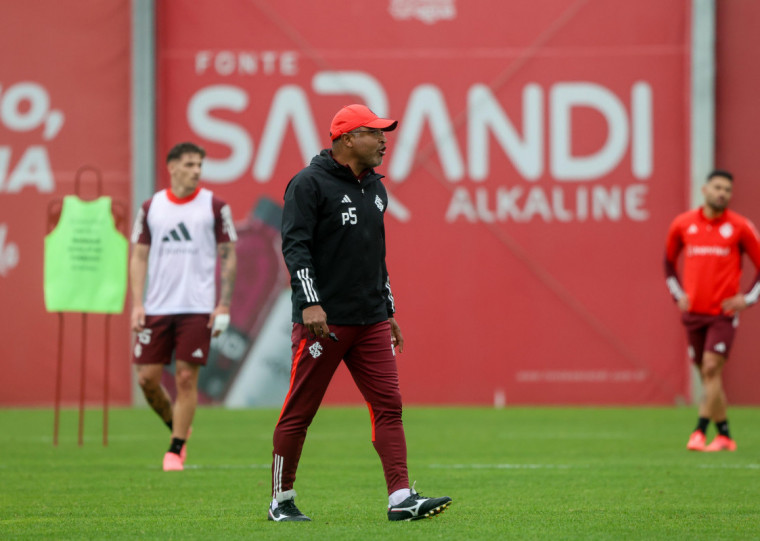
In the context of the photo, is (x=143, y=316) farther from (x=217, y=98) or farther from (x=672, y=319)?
(x=672, y=319)

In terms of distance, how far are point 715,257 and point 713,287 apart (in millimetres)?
247

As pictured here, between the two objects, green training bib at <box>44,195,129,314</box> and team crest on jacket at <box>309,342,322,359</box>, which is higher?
green training bib at <box>44,195,129,314</box>

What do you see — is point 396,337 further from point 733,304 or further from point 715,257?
point 715,257

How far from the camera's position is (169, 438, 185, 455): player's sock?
8.68m

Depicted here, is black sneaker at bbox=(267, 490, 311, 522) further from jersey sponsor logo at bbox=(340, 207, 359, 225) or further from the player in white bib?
the player in white bib

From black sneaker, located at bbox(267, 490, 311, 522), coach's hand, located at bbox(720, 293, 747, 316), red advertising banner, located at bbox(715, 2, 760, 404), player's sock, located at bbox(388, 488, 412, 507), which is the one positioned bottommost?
black sneaker, located at bbox(267, 490, 311, 522)

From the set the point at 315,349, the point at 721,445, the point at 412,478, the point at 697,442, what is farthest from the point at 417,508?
the point at 721,445

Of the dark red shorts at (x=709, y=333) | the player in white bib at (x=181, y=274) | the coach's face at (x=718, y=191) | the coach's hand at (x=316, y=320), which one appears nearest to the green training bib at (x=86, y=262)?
the player in white bib at (x=181, y=274)

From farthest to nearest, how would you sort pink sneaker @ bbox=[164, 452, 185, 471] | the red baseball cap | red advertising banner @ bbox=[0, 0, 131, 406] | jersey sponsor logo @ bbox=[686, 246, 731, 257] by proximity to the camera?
red advertising banner @ bbox=[0, 0, 131, 406] < jersey sponsor logo @ bbox=[686, 246, 731, 257] < pink sneaker @ bbox=[164, 452, 185, 471] < the red baseball cap

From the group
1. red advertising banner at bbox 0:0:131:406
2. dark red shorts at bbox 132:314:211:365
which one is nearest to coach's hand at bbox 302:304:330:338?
dark red shorts at bbox 132:314:211:365

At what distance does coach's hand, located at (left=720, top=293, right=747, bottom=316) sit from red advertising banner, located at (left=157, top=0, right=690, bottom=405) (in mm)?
5534

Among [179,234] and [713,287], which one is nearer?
[179,234]

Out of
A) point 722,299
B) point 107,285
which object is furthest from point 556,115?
point 107,285

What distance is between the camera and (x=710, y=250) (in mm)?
10305
